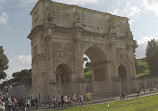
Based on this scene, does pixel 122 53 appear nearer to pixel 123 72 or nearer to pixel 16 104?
pixel 123 72

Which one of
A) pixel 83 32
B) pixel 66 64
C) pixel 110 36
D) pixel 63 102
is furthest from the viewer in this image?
pixel 110 36

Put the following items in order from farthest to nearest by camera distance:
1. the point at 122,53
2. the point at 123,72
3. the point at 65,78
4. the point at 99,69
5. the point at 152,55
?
the point at 152,55, the point at 123,72, the point at 122,53, the point at 99,69, the point at 65,78

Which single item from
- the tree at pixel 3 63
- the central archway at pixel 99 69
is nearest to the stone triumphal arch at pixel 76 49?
the central archway at pixel 99 69

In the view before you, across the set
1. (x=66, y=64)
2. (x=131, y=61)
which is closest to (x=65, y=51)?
(x=66, y=64)

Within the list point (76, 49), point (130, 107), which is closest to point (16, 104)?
point (76, 49)

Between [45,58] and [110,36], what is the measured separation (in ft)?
34.4

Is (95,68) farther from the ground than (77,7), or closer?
closer

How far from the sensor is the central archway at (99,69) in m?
27.1

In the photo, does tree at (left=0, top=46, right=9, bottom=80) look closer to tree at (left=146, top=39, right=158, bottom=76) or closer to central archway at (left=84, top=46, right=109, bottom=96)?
central archway at (left=84, top=46, right=109, bottom=96)

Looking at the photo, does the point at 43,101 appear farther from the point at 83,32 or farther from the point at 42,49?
the point at 83,32

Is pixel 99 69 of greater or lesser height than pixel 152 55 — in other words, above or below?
below

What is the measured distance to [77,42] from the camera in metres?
23.6

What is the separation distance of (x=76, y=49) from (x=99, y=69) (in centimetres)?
633

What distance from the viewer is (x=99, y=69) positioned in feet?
92.3
